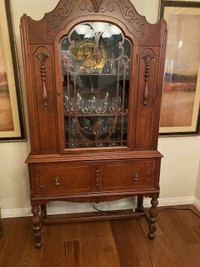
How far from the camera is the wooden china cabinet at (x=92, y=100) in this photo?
1.26m

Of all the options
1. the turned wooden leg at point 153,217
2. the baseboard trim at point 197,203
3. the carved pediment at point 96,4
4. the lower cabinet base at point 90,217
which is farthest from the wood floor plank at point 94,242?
the carved pediment at point 96,4

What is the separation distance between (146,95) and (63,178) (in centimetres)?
88

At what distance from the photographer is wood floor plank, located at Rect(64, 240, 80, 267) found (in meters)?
1.54

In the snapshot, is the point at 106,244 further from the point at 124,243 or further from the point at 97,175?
the point at 97,175

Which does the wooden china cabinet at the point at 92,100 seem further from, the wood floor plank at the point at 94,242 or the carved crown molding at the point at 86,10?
the wood floor plank at the point at 94,242

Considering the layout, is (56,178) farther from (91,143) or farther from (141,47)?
(141,47)

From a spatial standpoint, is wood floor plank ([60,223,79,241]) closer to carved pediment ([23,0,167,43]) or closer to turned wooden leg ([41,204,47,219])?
turned wooden leg ([41,204,47,219])

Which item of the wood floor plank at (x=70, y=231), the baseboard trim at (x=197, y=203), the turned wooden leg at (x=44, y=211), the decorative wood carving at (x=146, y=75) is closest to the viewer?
the decorative wood carving at (x=146, y=75)

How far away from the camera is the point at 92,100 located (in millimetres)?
1495

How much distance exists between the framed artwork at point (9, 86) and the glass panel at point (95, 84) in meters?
0.57

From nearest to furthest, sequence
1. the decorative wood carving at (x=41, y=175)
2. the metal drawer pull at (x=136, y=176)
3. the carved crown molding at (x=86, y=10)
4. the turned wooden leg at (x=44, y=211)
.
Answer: the carved crown molding at (x=86, y=10), the decorative wood carving at (x=41, y=175), the metal drawer pull at (x=136, y=176), the turned wooden leg at (x=44, y=211)

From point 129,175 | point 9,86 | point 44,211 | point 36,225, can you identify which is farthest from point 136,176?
point 9,86

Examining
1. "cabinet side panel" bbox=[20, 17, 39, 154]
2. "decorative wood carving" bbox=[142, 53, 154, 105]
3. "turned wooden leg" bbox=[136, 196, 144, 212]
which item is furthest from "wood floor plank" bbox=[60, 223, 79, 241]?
"decorative wood carving" bbox=[142, 53, 154, 105]

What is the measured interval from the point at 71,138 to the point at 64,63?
1.76ft
